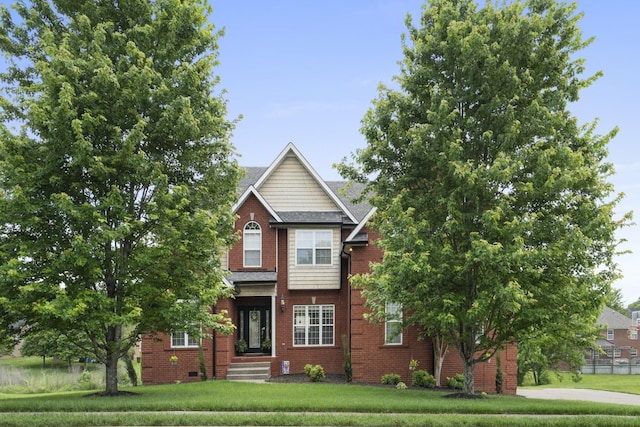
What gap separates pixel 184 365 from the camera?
23.4m

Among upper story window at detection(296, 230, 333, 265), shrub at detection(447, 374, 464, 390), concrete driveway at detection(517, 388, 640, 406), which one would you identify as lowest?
concrete driveway at detection(517, 388, 640, 406)

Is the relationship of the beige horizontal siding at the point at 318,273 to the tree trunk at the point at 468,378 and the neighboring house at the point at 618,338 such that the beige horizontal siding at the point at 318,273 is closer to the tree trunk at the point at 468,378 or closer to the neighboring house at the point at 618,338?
the tree trunk at the point at 468,378

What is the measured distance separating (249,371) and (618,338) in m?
65.5

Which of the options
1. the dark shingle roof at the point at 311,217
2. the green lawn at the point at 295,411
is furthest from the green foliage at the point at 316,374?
the dark shingle roof at the point at 311,217

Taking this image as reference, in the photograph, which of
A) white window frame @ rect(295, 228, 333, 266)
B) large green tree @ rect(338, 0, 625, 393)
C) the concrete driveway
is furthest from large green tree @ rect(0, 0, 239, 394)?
the concrete driveway

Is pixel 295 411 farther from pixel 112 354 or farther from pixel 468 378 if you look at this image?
pixel 468 378

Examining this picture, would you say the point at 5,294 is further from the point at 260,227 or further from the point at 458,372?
the point at 458,372

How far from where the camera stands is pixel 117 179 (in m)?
15.5

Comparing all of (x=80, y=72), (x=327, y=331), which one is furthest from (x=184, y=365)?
(x=80, y=72)

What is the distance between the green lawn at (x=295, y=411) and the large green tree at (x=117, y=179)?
2.06 meters

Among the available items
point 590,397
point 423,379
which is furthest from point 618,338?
point 423,379

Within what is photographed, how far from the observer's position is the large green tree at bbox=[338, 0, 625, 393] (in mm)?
14852

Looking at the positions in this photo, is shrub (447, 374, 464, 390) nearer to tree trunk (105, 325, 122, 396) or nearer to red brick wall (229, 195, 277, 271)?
red brick wall (229, 195, 277, 271)

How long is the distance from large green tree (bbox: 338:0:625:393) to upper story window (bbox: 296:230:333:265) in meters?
7.69
